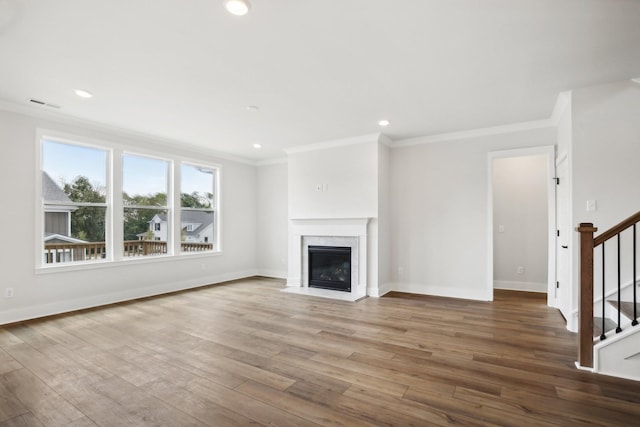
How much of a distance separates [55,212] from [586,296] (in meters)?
6.09

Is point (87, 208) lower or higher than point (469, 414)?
higher

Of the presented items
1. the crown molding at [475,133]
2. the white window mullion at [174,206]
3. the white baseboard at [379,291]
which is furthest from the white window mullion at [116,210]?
the crown molding at [475,133]

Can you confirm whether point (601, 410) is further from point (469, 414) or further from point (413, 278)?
point (413, 278)

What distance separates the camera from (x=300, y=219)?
5.98m

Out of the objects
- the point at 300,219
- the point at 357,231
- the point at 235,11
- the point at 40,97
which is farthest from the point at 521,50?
the point at 40,97

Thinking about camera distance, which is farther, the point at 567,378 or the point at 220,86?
the point at 220,86

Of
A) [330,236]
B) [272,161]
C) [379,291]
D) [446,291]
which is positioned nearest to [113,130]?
[272,161]

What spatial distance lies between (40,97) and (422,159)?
17.5 ft

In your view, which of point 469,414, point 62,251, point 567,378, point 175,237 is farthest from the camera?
point 175,237

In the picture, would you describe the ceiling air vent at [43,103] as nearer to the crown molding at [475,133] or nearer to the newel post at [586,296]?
→ the crown molding at [475,133]

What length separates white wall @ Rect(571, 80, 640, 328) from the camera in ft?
10.6

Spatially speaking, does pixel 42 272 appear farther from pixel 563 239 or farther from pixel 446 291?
pixel 563 239

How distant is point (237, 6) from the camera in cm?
213

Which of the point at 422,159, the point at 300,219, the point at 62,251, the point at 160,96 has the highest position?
the point at 160,96
